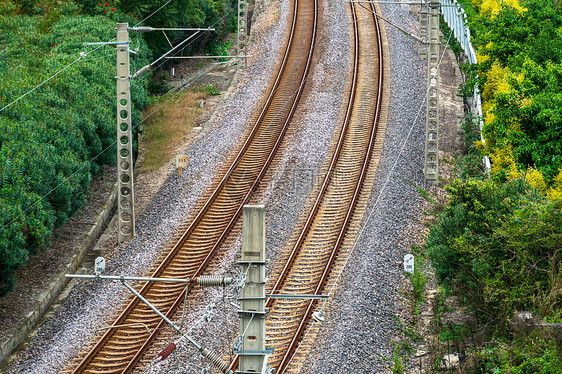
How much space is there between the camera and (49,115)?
24000 millimetres

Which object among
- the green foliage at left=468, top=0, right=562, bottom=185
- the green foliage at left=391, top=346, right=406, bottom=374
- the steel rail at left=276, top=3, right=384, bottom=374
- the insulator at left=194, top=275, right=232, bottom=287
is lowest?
the green foliage at left=391, top=346, right=406, bottom=374

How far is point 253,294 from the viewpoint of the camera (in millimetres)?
12430

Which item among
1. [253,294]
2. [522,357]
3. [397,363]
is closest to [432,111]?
[397,363]

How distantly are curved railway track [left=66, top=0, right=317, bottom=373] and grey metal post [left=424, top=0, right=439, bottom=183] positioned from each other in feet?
19.6

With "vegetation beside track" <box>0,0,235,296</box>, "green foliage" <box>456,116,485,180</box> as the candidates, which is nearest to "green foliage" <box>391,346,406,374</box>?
"green foliage" <box>456,116,485,180</box>

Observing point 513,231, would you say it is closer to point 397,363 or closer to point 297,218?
point 397,363

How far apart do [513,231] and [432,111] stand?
10.6 metres

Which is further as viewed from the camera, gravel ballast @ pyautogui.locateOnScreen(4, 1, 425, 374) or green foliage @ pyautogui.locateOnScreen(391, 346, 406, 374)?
gravel ballast @ pyautogui.locateOnScreen(4, 1, 425, 374)

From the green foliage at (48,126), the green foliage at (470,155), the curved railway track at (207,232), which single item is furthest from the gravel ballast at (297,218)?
the green foliage at (48,126)

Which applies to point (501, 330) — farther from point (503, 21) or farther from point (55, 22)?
point (55, 22)

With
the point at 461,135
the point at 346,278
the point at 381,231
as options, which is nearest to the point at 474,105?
the point at 461,135

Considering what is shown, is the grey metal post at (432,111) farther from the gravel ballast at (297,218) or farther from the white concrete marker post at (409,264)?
the white concrete marker post at (409,264)

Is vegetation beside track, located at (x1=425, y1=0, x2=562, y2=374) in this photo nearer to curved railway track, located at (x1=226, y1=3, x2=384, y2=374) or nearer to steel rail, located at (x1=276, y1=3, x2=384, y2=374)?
steel rail, located at (x1=276, y1=3, x2=384, y2=374)

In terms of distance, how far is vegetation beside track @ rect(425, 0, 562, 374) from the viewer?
15.8 metres
